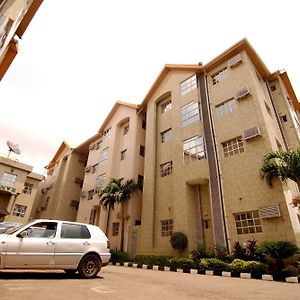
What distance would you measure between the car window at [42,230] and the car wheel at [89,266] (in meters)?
1.30

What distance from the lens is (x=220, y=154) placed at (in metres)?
18.1

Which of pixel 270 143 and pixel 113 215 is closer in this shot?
pixel 270 143

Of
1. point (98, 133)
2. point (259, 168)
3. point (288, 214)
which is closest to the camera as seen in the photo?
point (288, 214)

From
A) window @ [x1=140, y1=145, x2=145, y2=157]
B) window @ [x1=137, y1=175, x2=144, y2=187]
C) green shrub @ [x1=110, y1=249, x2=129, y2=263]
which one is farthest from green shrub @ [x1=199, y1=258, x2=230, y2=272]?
window @ [x1=140, y1=145, x2=145, y2=157]

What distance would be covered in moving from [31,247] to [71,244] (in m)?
1.14

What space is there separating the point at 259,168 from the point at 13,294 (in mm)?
14669

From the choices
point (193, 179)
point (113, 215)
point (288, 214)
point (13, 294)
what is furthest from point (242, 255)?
point (113, 215)

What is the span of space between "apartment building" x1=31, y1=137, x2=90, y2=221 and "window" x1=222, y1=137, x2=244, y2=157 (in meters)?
22.9

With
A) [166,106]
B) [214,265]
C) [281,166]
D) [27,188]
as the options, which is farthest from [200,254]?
[27,188]

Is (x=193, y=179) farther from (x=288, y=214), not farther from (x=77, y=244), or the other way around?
(x=77, y=244)

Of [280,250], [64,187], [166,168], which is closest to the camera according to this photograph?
[280,250]

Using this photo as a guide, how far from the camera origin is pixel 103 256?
7891 mm

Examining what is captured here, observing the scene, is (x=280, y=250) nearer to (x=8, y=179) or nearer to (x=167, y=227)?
(x=167, y=227)

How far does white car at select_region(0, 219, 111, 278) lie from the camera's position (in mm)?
6586
